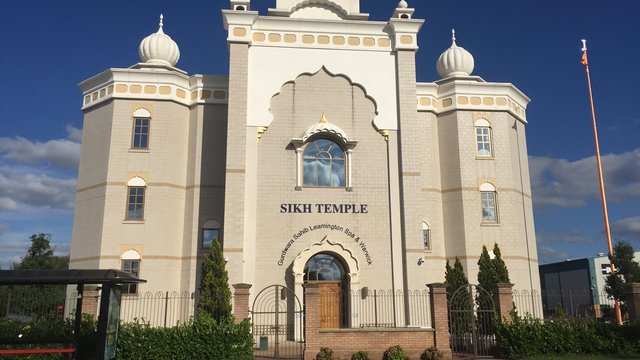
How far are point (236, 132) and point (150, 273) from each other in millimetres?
6561

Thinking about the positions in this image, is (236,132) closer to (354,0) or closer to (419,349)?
(354,0)

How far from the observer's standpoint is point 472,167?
2483 cm

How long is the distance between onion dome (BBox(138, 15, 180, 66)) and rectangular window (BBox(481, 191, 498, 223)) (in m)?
15.3

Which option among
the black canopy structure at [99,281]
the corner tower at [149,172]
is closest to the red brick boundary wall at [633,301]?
the corner tower at [149,172]

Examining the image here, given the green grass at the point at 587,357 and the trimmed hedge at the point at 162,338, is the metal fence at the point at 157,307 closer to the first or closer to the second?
the trimmed hedge at the point at 162,338

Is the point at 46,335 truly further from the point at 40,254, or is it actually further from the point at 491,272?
the point at 40,254

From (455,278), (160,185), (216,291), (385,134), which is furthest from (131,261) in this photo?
(455,278)

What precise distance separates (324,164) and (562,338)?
1022 centimetres

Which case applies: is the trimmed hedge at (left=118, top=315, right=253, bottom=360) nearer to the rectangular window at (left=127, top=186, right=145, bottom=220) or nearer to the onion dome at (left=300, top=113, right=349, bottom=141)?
the rectangular window at (left=127, top=186, right=145, bottom=220)

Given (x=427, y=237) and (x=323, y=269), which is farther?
(x=427, y=237)

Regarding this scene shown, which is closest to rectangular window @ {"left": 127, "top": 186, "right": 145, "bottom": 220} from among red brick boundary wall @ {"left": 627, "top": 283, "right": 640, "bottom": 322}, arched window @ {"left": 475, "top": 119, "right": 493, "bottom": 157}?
arched window @ {"left": 475, "top": 119, "right": 493, "bottom": 157}

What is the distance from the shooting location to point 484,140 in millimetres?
25391

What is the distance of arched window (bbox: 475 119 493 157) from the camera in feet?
82.7

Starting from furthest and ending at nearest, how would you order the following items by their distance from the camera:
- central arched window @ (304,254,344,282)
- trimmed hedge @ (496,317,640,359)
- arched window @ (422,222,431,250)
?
1. arched window @ (422,222,431,250)
2. central arched window @ (304,254,344,282)
3. trimmed hedge @ (496,317,640,359)
